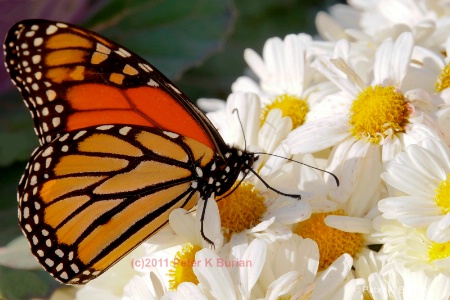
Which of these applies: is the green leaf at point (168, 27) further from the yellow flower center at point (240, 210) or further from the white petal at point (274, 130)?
the yellow flower center at point (240, 210)

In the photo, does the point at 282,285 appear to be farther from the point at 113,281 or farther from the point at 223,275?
the point at 113,281

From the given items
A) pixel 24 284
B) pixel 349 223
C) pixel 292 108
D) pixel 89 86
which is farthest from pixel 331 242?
pixel 24 284

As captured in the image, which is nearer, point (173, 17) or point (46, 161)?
point (46, 161)

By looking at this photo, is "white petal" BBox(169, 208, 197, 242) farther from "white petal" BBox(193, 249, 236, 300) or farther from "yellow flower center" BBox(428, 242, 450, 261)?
"yellow flower center" BBox(428, 242, 450, 261)

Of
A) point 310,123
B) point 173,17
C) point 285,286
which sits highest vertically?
point 173,17

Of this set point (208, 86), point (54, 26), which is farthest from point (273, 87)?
point (208, 86)

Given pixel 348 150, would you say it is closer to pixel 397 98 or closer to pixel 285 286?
pixel 397 98

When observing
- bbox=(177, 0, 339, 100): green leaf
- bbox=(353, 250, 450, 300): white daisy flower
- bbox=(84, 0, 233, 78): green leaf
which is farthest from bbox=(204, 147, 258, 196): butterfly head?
bbox=(177, 0, 339, 100): green leaf
